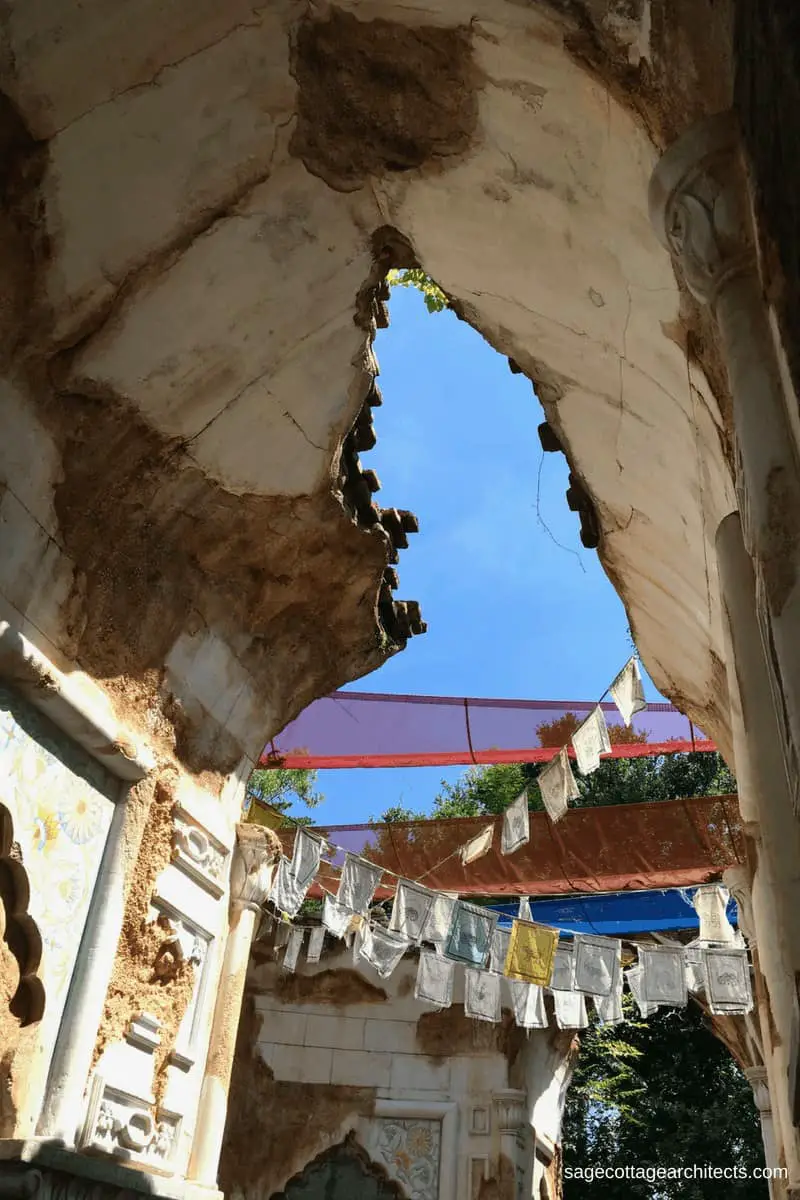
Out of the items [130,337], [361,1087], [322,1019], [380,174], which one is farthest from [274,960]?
[380,174]

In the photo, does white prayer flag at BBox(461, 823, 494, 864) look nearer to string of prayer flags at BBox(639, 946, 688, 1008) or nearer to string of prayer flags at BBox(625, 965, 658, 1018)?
string of prayer flags at BBox(639, 946, 688, 1008)

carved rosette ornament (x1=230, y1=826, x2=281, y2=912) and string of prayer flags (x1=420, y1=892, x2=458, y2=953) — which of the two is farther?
string of prayer flags (x1=420, y1=892, x2=458, y2=953)

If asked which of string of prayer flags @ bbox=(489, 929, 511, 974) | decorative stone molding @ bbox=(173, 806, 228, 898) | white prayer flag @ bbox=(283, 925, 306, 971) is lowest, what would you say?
decorative stone molding @ bbox=(173, 806, 228, 898)

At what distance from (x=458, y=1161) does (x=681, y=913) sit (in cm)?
393

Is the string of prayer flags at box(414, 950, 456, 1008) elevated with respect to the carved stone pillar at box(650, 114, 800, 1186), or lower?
elevated

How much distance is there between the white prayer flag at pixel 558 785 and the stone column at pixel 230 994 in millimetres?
2364

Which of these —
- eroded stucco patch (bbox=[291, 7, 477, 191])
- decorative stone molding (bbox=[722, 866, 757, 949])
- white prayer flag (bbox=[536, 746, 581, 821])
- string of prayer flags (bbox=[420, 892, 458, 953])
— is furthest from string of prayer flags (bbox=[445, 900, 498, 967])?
eroded stucco patch (bbox=[291, 7, 477, 191])

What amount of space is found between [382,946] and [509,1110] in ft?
9.06

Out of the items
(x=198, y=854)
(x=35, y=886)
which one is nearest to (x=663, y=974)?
(x=198, y=854)

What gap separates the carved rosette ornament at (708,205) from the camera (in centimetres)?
233

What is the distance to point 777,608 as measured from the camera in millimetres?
2000

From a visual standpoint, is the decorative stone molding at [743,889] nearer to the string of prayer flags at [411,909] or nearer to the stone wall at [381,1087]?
the string of prayer flags at [411,909]

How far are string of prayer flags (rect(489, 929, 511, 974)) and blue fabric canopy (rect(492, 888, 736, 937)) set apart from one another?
3.68 ft

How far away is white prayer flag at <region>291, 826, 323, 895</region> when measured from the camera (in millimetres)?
8398
